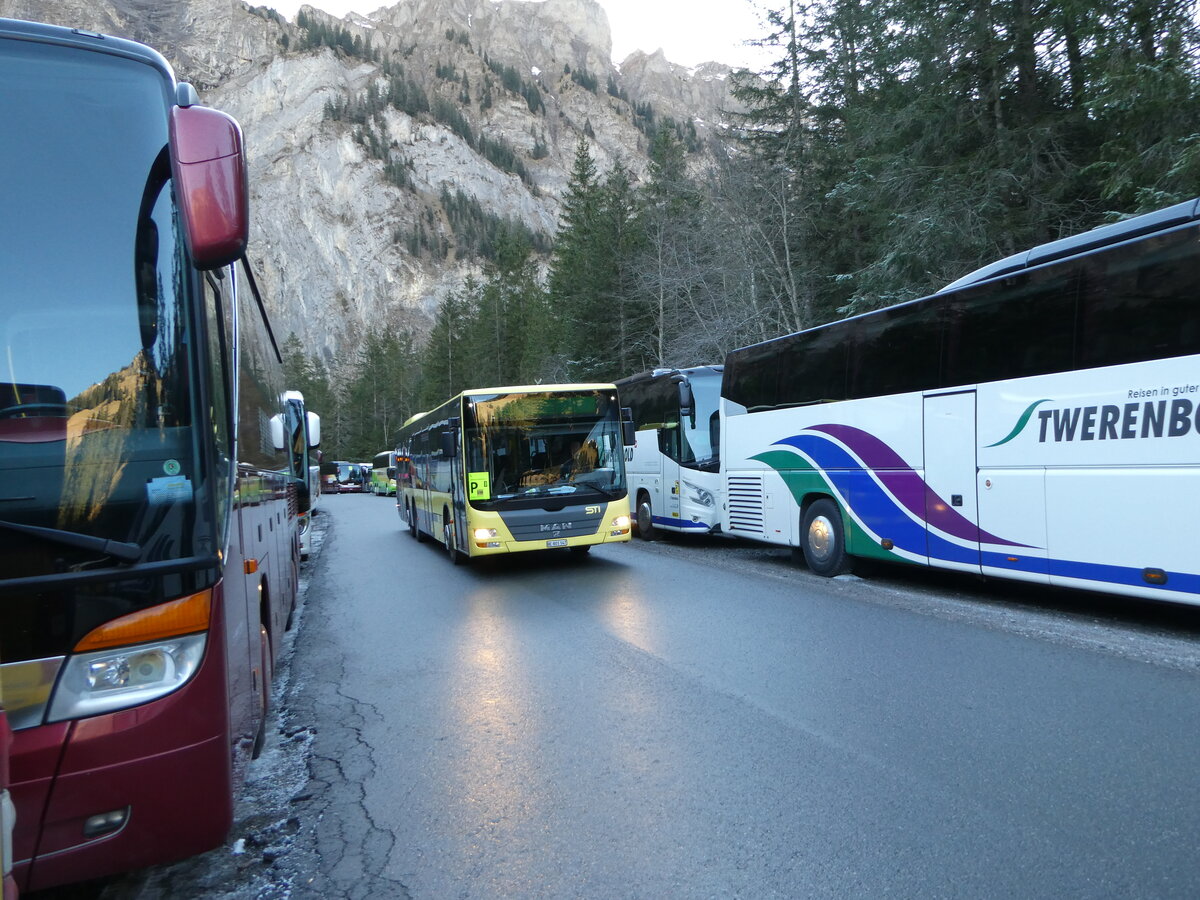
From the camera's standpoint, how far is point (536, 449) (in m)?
12.9

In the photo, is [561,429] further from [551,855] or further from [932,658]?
[551,855]

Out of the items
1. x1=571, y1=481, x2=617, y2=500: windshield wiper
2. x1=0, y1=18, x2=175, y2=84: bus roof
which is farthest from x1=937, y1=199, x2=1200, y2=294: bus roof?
x1=0, y1=18, x2=175, y2=84: bus roof

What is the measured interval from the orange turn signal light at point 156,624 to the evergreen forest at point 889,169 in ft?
46.7

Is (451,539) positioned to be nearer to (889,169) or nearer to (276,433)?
(276,433)

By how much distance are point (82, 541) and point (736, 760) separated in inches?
131

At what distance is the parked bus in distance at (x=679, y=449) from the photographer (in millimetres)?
16062

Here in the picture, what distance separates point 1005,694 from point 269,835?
4.46 metres

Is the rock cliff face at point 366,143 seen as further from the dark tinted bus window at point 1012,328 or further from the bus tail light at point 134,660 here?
the bus tail light at point 134,660

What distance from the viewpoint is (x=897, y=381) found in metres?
10.5

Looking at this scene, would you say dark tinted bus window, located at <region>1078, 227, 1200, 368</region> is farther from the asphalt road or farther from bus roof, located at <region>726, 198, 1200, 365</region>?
the asphalt road

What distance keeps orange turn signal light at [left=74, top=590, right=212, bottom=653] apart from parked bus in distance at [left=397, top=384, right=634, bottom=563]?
377 inches

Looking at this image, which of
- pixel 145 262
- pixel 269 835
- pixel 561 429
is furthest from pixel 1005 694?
pixel 561 429

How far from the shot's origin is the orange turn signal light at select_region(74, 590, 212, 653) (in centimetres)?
284

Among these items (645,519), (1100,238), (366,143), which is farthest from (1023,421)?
(366,143)
